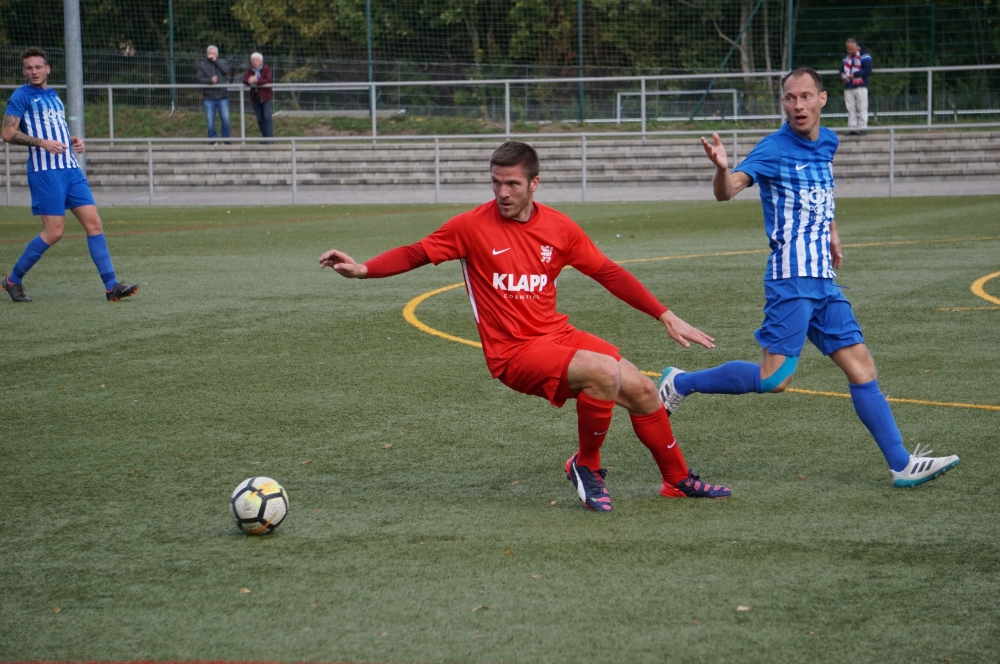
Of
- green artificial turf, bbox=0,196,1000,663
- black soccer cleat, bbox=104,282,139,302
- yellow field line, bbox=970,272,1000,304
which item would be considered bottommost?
green artificial turf, bbox=0,196,1000,663

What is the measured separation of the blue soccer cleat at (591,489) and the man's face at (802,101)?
1.80 metres

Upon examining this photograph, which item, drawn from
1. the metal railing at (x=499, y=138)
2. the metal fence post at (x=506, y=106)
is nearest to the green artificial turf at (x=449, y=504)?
the metal railing at (x=499, y=138)

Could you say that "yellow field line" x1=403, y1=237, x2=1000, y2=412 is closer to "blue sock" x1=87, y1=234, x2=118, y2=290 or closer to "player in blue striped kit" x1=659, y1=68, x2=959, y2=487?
"player in blue striped kit" x1=659, y1=68, x2=959, y2=487

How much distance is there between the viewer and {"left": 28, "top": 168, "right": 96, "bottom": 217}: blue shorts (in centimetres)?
1100

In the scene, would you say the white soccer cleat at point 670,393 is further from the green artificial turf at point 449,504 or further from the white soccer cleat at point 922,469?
the white soccer cleat at point 922,469

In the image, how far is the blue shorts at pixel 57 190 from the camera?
1100 cm

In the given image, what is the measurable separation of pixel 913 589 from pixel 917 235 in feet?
42.0

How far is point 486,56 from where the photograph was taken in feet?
112

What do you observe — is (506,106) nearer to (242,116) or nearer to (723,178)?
(242,116)

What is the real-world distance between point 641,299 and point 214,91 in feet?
76.9

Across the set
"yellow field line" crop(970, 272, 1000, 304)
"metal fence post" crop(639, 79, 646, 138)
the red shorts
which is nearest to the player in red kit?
the red shorts

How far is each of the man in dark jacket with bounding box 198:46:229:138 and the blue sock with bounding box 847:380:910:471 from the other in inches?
912

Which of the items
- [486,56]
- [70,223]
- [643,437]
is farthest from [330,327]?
[486,56]

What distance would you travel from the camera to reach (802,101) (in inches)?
206
